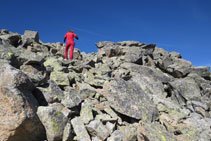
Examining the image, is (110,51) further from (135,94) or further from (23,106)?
(23,106)

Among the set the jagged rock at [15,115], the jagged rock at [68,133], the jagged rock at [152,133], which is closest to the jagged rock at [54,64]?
the jagged rock at [15,115]

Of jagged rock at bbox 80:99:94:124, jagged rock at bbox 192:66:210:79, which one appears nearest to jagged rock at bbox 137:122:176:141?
jagged rock at bbox 80:99:94:124

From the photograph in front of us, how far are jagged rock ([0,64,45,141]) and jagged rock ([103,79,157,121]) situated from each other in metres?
5.26

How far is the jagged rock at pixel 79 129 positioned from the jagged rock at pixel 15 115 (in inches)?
60.5

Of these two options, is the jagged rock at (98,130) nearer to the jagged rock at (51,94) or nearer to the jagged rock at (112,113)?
the jagged rock at (112,113)

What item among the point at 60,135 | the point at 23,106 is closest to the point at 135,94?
the point at 60,135

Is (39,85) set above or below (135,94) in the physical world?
below

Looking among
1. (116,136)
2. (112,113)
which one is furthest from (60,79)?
(116,136)

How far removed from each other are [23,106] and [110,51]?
22.0m

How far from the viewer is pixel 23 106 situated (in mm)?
5906

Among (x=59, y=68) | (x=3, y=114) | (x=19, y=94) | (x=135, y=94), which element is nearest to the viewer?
(x=3, y=114)

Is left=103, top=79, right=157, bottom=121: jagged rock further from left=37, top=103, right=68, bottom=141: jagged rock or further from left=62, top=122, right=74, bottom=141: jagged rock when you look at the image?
left=37, top=103, right=68, bottom=141: jagged rock

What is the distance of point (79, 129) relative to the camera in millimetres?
7414

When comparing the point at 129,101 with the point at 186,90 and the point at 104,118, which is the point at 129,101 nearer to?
the point at 104,118
